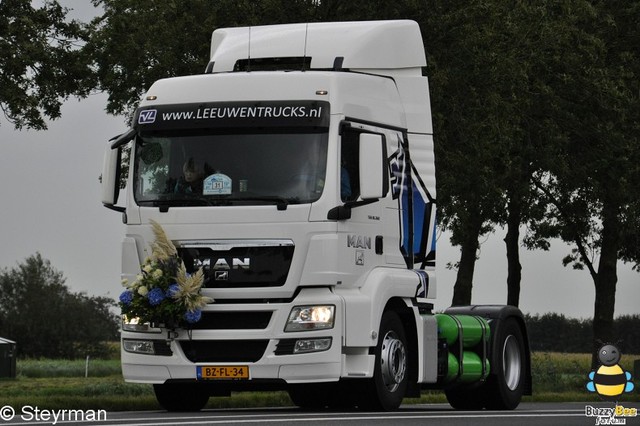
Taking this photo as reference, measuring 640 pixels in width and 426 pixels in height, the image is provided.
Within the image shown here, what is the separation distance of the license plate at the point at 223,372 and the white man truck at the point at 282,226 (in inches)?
0.6

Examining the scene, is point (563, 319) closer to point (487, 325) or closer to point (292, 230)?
point (487, 325)

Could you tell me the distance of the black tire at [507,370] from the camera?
66.9 ft

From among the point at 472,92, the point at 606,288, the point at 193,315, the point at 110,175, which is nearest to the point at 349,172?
the point at 193,315

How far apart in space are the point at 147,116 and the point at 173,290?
6.74ft

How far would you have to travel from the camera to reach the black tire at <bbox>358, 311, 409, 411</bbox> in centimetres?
1697

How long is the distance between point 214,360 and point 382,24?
4.80m

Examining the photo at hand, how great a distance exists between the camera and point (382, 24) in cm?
1852

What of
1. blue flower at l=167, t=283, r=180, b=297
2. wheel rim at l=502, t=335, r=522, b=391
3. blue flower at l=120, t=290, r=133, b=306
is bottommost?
wheel rim at l=502, t=335, r=522, b=391

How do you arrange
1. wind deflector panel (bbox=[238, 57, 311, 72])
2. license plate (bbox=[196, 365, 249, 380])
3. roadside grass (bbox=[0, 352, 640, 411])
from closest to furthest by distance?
license plate (bbox=[196, 365, 249, 380]) < wind deflector panel (bbox=[238, 57, 311, 72]) < roadside grass (bbox=[0, 352, 640, 411])

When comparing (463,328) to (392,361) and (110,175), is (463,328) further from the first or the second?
(110,175)

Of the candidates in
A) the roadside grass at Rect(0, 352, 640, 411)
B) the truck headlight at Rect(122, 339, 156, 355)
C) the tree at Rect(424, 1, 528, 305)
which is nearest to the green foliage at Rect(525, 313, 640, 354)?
the roadside grass at Rect(0, 352, 640, 411)

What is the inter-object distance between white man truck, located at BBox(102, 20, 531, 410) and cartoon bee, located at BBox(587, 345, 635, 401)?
2679 millimetres

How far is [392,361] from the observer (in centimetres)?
1730

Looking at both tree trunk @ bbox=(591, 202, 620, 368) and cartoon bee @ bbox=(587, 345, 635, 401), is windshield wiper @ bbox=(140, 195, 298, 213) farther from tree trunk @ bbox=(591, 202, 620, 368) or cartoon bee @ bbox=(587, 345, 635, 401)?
tree trunk @ bbox=(591, 202, 620, 368)
